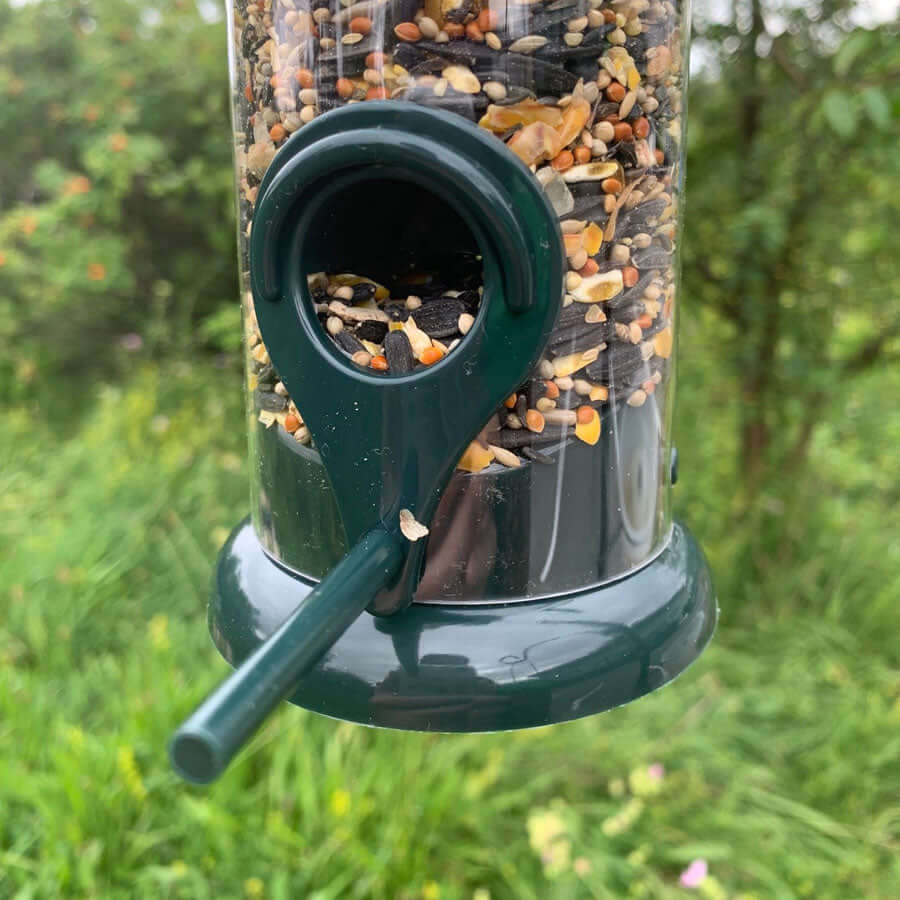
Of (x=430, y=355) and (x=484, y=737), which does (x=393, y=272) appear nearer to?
(x=430, y=355)

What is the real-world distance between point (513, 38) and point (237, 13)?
1.20 feet

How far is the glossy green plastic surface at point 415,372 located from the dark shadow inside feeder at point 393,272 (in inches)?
0.9

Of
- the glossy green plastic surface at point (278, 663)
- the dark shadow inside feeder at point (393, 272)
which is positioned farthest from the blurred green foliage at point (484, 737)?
the glossy green plastic surface at point (278, 663)

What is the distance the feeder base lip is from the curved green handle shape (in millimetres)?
47

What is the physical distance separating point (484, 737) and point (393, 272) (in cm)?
160

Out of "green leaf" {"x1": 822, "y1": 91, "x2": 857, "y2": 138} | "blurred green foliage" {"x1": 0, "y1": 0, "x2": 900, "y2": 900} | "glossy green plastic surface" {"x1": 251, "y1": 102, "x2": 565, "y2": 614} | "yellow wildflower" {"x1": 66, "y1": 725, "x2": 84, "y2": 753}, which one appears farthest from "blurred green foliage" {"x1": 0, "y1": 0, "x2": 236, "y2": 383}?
"glossy green plastic surface" {"x1": 251, "y1": 102, "x2": 565, "y2": 614}

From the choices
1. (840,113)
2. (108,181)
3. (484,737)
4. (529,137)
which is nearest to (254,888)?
(484,737)

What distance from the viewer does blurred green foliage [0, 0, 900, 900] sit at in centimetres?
198

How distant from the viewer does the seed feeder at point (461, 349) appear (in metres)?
0.79

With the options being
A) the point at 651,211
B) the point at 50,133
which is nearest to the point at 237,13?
the point at 651,211

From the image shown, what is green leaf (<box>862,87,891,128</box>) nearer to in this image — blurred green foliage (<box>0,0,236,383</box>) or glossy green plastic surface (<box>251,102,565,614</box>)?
glossy green plastic surface (<box>251,102,565,614</box>)

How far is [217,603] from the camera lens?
1021 mm

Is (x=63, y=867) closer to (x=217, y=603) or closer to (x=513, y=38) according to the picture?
(x=217, y=603)

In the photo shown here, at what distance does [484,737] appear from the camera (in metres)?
2.32
